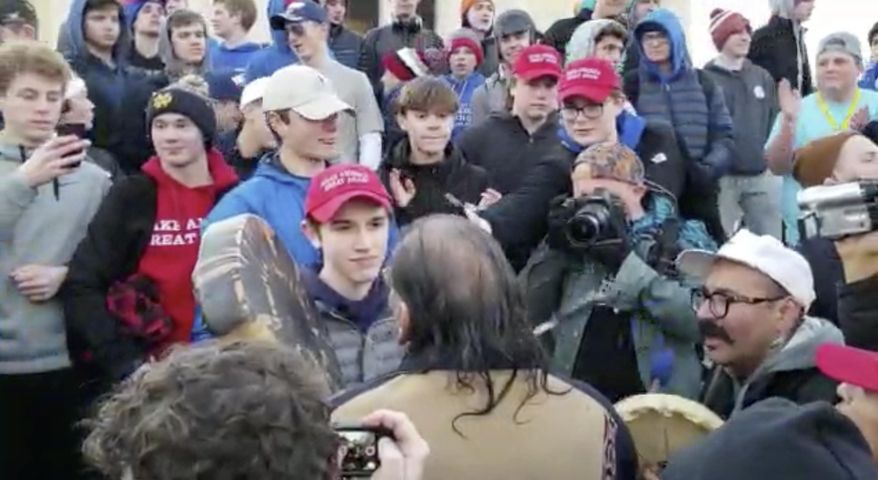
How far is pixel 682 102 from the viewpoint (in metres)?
6.89

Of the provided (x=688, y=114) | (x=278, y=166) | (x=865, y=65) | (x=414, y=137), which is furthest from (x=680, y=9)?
(x=278, y=166)

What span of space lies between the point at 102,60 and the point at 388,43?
113 inches

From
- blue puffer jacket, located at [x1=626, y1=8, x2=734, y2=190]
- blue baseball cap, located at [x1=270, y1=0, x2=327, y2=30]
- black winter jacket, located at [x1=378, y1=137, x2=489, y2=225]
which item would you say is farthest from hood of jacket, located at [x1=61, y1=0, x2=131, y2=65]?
blue puffer jacket, located at [x1=626, y1=8, x2=734, y2=190]

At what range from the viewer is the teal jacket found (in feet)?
13.3

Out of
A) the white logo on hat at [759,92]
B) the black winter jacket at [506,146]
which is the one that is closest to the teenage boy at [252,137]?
the black winter jacket at [506,146]

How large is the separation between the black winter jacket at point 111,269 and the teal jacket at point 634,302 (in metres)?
1.21

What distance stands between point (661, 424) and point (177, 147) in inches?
79.6

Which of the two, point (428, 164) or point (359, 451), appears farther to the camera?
point (428, 164)

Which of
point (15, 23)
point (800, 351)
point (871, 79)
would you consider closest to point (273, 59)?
point (15, 23)

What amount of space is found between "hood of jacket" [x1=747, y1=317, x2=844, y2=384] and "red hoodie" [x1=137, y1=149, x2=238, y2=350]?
1.82m

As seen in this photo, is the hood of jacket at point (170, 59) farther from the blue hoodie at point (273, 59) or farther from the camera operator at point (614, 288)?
the camera operator at point (614, 288)

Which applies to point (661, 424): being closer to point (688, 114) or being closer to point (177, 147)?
point (177, 147)

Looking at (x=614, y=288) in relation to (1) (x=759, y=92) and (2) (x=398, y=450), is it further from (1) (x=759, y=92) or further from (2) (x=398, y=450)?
(1) (x=759, y=92)

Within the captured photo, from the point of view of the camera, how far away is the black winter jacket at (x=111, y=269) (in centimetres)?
439
